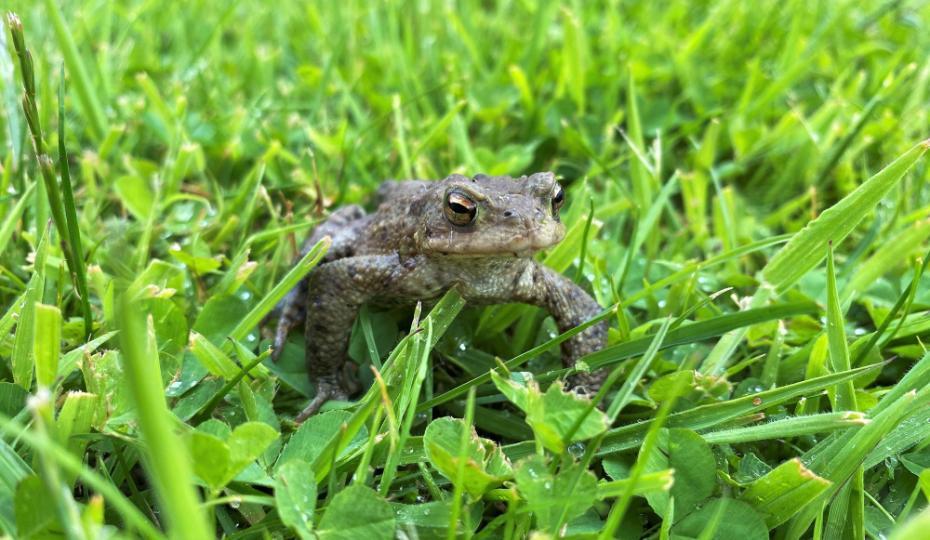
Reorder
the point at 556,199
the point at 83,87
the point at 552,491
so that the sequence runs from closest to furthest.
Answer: the point at 552,491, the point at 556,199, the point at 83,87

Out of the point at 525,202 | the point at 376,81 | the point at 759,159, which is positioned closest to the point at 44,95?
the point at 376,81

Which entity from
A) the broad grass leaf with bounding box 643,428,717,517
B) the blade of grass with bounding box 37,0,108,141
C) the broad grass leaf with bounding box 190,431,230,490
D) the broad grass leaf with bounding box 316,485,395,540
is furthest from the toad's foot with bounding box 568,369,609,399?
the blade of grass with bounding box 37,0,108,141

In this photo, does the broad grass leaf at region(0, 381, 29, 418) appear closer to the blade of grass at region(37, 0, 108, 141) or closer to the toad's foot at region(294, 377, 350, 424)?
the toad's foot at region(294, 377, 350, 424)

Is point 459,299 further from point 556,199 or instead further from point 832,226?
point 832,226

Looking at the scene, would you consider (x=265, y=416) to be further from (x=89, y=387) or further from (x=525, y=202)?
(x=525, y=202)

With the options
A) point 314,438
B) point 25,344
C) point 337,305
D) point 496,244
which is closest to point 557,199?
point 496,244

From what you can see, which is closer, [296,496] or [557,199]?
[296,496]

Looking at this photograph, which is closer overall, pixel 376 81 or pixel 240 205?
pixel 240 205
